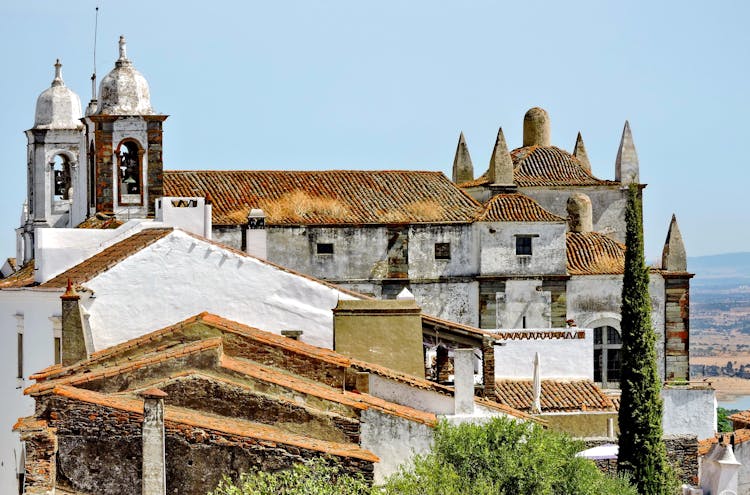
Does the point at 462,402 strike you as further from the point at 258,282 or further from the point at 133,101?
the point at 133,101

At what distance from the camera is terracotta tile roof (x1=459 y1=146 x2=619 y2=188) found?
6322 cm

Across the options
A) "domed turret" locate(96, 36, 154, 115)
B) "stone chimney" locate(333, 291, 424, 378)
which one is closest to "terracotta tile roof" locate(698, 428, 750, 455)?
"stone chimney" locate(333, 291, 424, 378)

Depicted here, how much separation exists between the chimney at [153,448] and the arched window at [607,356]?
100ft

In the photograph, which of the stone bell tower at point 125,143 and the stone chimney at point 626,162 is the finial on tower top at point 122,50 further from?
the stone chimney at point 626,162

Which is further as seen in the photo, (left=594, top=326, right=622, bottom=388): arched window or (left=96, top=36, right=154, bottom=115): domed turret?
(left=594, top=326, right=622, bottom=388): arched window

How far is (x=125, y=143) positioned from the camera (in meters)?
47.0

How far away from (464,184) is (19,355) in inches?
1065

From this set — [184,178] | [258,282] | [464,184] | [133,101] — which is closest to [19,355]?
[258,282]

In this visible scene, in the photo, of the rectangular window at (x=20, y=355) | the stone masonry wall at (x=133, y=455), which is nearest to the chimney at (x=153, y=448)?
the stone masonry wall at (x=133, y=455)

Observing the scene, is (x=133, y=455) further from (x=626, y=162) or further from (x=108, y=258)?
(x=626, y=162)

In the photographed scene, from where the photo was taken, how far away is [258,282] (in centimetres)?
3791

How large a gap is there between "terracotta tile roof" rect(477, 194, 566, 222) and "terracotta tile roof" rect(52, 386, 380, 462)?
29477 mm

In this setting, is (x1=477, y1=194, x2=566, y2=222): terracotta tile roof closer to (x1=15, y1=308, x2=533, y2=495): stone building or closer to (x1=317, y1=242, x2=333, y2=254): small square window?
(x1=317, y1=242, x2=333, y2=254): small square window

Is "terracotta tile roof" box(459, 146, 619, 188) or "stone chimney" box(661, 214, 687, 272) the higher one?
"terracotta tile roof" box(459, 146, 619, 188)
